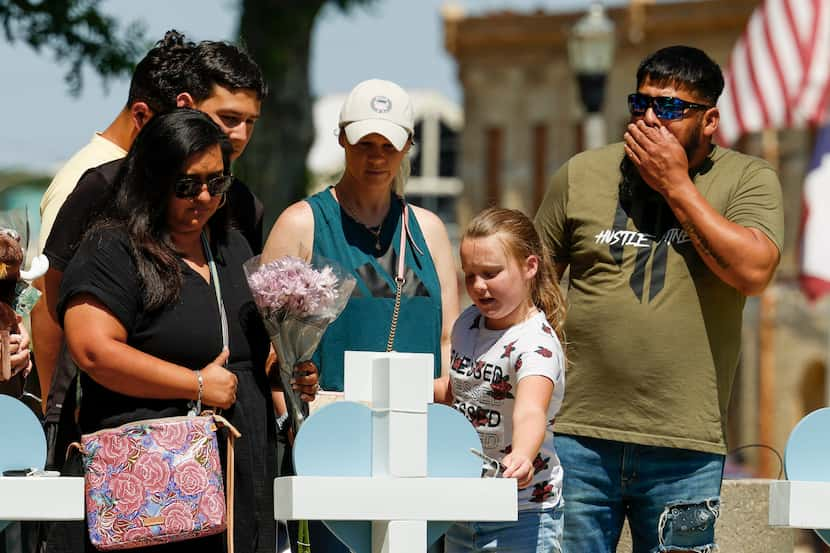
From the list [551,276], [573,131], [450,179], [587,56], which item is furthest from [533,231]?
[450,179]

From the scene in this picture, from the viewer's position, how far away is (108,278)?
5.05m

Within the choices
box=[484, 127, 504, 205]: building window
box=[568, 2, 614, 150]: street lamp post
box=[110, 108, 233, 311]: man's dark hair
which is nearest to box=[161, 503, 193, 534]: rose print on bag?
box=[110, 108, 233, 311]: man's dark hair

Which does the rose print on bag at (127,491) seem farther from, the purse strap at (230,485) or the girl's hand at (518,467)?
the girl's hand at (518,467)

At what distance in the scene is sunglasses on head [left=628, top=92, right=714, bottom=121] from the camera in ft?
18.7

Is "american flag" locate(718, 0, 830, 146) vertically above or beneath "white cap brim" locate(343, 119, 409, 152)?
above

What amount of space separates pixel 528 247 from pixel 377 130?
24.8 inches

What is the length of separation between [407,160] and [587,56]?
11.5m

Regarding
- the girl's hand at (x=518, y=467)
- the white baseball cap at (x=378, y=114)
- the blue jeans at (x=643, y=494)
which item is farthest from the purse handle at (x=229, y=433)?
the blue jeans at (x=643, y=494)

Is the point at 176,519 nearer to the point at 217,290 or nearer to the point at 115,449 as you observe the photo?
the point at 115,449

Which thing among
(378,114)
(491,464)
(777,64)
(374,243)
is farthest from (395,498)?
(777,64)

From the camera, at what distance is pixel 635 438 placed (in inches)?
221

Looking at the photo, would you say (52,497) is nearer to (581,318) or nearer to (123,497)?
(123,497)

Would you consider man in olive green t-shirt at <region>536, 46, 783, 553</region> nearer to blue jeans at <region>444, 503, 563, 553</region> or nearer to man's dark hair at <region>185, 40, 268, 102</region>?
blue jeans at <region>444, 503, 563, 553</region>

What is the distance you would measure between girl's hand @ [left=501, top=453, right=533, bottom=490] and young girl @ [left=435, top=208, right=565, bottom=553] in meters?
0.37
